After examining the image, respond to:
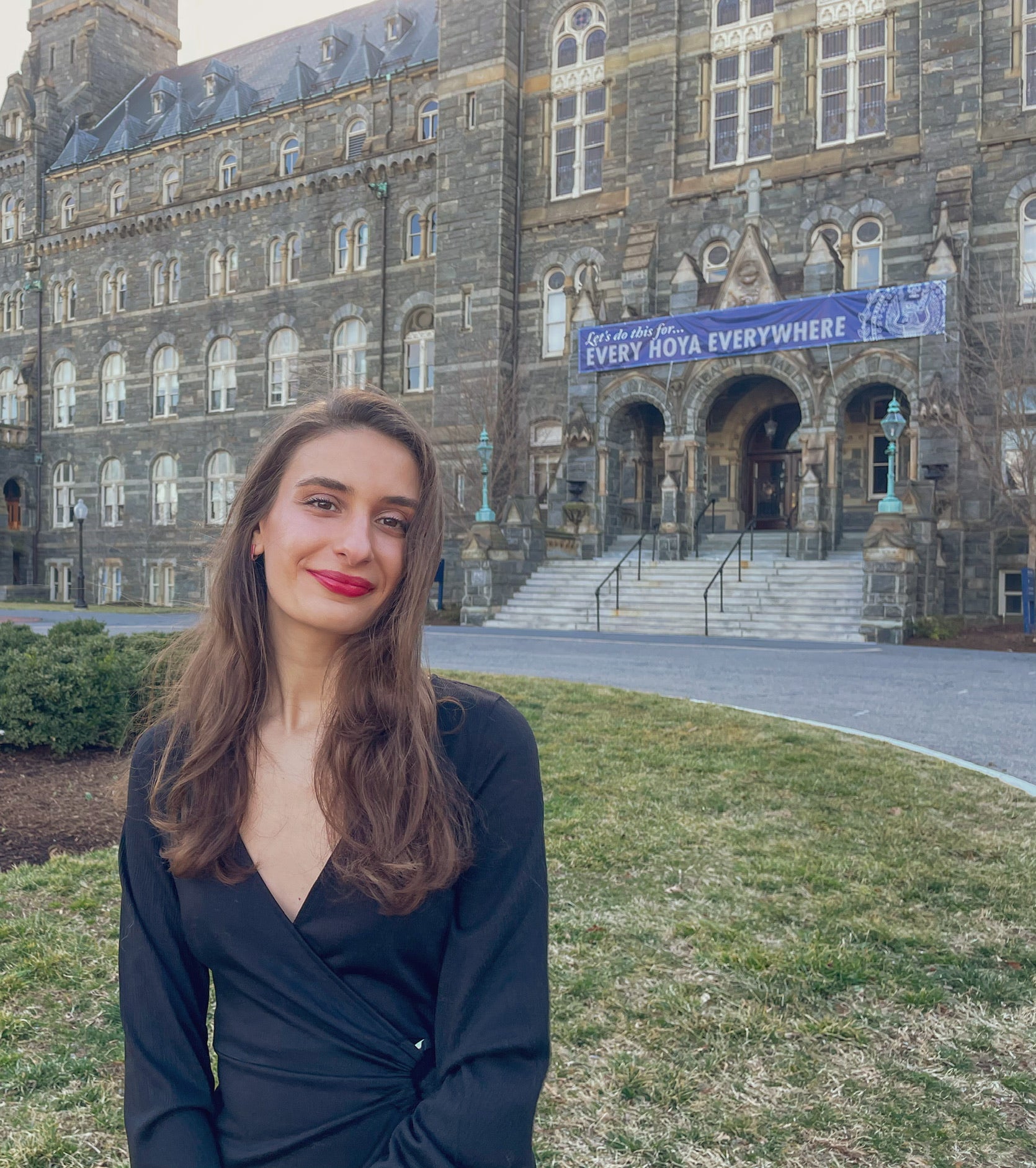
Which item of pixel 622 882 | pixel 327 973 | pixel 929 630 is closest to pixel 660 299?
pixel 929 630

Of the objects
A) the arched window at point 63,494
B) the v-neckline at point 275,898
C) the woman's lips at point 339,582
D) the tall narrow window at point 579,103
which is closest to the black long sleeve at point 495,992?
the v-neckline at point 275,898

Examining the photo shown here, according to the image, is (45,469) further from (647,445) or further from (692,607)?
(692,607)

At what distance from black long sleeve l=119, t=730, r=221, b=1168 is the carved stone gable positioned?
24.7m

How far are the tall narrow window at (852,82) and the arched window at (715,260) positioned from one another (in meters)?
3.58

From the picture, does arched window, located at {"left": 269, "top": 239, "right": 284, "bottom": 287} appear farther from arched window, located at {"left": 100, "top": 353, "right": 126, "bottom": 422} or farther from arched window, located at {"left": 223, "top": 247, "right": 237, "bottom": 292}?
arched window, located at {"left": 100, "top": 353, "right": 126, "bottom": 422}

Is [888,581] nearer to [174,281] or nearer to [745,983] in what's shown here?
[745,983]

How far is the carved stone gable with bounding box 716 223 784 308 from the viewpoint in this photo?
24766mm

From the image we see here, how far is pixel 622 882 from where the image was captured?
535cm

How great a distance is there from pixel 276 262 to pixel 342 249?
3090 millimetres

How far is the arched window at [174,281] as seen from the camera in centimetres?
4028

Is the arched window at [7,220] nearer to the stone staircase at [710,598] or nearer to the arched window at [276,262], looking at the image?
the arched window at [276,262]

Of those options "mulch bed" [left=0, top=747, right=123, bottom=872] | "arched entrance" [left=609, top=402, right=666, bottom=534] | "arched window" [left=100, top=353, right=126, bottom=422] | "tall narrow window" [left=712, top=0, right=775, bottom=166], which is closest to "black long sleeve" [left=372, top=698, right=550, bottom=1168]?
"mulch bed" [left=0, top=747, right=123, bottom=872]

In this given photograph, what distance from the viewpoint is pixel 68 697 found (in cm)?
782

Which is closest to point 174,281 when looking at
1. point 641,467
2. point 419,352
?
point 419,352
